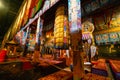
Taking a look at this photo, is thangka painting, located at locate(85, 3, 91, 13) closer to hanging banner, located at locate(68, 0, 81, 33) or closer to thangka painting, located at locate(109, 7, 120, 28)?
thangka painting, located at locate(109, 7, 120, 28)

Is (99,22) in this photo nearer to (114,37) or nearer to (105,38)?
(105,38)

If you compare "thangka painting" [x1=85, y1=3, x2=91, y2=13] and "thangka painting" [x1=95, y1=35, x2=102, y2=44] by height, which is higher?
"thangka painting" [x1=85, y1=3, x2=91, y2=13]

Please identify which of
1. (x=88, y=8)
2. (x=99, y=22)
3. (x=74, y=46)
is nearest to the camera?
(x=74, y=46)

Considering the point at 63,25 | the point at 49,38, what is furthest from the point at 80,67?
the point at 49,38

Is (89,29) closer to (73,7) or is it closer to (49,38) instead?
(73,7)

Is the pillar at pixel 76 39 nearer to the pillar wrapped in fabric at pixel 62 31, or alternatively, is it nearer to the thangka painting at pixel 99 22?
the pillar wrapped in fabric at pixel 62 31

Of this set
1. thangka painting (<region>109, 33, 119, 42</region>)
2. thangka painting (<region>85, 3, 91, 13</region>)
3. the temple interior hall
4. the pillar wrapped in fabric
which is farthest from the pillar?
thangka painting (<region>109, 33, 119, 42</region>)

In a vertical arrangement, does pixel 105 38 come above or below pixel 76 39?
above

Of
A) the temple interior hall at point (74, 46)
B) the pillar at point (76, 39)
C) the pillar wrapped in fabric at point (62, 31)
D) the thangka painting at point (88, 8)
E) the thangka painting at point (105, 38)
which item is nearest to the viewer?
the pillar at point (76, 39)

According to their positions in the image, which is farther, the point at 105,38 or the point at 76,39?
the point at 105,38

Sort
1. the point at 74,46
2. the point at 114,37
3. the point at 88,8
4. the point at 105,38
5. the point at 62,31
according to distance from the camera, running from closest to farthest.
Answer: the point at 74,46, the point at 62,31, the point at 88,8, the point at 114,37, the point at 105,38

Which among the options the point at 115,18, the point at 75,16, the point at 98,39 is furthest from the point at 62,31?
the point at 115,18

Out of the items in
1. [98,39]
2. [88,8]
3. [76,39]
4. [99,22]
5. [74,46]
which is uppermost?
[88,8]

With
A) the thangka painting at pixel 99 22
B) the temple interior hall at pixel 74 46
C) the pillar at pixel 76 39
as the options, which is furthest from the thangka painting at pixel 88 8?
the pillar at pixel 76 39
